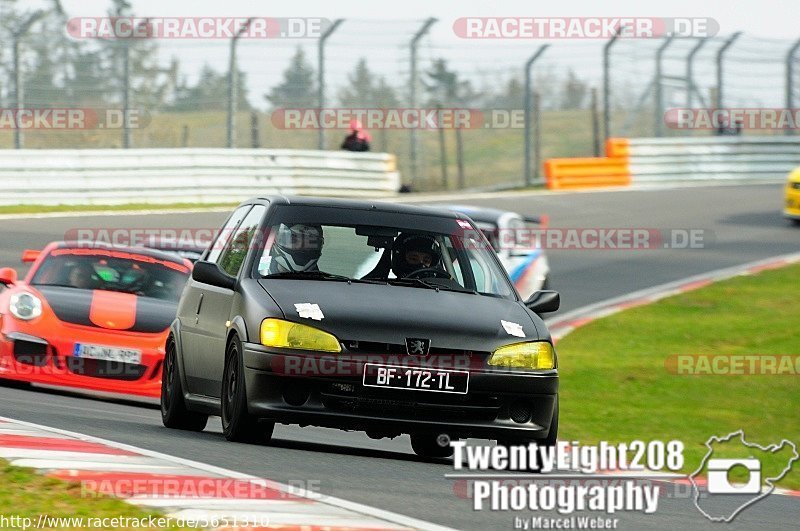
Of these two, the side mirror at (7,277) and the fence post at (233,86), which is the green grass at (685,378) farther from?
the fence post at (233,86)

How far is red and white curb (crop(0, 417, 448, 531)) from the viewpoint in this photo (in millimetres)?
5762


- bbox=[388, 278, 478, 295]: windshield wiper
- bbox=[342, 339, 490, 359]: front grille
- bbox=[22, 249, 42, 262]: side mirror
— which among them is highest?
bbox=[388, 278, 478, 295]: windshield wiper

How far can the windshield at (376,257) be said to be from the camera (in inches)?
337

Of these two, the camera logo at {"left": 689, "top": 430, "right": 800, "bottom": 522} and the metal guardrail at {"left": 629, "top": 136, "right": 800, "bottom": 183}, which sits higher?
the metal guardrail at {"left": 629, "top": 136, "right": 800, "bottom": 183}

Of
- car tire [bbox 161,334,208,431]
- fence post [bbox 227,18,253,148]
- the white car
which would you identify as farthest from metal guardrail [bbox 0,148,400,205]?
car tire [bbox 161,334,208,431]

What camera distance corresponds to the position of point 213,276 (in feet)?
28.1

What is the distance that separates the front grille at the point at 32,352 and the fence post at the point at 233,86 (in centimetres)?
1522

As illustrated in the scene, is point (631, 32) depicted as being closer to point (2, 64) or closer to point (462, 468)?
point (2, 64)

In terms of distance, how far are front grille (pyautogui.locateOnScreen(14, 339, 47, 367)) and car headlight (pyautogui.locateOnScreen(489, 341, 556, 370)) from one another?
4.71 metres

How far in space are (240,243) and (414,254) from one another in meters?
1.01

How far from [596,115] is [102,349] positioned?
71.9 ft

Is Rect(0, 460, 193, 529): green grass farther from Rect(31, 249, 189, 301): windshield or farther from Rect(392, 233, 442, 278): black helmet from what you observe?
Rect(31, 249, 189, 301): windshield

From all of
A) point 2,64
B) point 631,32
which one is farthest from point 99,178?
point 631,32

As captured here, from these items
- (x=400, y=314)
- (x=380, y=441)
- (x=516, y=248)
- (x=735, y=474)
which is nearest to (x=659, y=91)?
(x=516, y=248)
